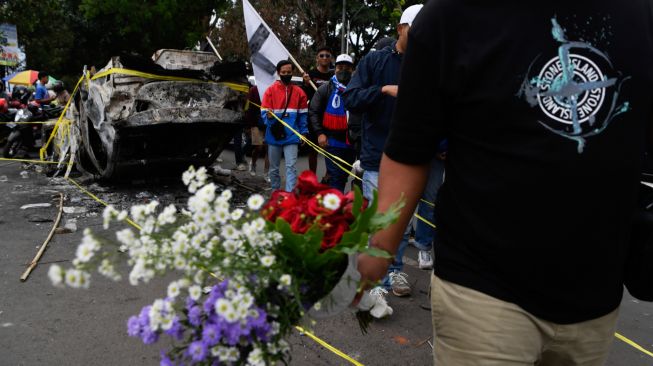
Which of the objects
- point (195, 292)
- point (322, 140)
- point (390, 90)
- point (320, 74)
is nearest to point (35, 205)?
point (322, 140)

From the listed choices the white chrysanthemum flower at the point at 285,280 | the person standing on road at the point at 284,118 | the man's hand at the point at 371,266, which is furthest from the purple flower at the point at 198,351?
the person standing on road at the point at 284,118

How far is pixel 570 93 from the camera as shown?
1417mm

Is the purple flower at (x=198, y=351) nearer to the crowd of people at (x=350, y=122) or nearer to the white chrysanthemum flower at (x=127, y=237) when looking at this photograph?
the white chrysanthemum flower at (x=127, y=237)

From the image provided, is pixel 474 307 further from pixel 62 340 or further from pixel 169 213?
pixel 62 340

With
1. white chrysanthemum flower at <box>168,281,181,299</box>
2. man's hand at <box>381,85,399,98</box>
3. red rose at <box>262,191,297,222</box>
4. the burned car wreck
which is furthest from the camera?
the burned car wreck

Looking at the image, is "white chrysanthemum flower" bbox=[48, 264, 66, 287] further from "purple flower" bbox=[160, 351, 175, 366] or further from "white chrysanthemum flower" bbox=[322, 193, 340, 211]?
"white chrysanthemum flower" bbox=[322, 193, 340, 211]

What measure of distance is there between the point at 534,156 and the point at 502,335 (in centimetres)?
46

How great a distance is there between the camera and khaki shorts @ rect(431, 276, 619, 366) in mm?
1405

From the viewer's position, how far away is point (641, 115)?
1500 millimetres

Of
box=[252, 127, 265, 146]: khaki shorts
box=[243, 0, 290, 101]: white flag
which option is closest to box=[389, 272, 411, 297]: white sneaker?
box=[243, 0, 290, 101]: white flag

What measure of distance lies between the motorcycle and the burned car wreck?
165 inches

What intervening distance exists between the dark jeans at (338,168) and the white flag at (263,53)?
201 centimetres

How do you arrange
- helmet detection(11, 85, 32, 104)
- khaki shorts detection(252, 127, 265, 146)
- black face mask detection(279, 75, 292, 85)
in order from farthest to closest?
helmet detection(11, 85, 32, 104), khaki shorts detection(252, 127, 265, 146), black face mask detection(279, 75, 292, 85)

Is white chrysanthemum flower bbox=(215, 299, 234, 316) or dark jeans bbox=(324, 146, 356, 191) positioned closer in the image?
white chrysanthemum flower bbox=(215, 299, 234, 316)
